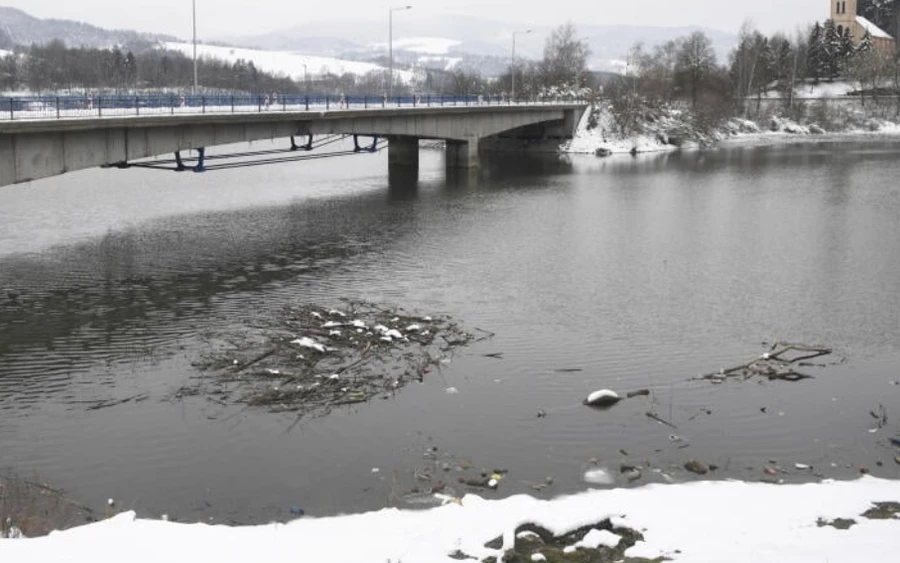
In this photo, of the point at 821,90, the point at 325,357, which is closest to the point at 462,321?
the point at 325,357

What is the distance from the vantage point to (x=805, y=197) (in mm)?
53781

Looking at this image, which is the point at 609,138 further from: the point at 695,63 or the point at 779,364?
the point at 779,364

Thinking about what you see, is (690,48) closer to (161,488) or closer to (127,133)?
(127,133)

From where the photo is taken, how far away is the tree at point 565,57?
138375mm

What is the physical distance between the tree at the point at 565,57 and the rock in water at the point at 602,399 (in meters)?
118

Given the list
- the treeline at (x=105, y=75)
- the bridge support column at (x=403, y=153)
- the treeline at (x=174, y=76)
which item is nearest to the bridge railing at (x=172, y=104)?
the bridge support column at (x=403, y=153)

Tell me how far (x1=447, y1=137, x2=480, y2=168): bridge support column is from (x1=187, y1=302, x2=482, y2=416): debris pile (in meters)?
50.1

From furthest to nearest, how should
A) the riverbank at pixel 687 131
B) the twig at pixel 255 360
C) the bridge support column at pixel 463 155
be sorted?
the riverbank at pixel 687 131 → the bridge support column at pixel 463 155 → the twig at pixel 255 360

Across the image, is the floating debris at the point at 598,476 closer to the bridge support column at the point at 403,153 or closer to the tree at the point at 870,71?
the bridge support column at the point at 403,153

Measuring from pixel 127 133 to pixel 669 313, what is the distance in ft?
82.8

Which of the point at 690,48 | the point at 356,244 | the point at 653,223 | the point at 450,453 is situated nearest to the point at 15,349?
the point at 450,453

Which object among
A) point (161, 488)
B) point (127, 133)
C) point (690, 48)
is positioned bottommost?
point (161, 488)

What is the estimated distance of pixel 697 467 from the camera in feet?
51.6

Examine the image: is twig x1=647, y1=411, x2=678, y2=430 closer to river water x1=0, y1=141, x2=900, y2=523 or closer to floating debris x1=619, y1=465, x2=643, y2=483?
river water x1=0, y1=141, x2=900, y2=523
